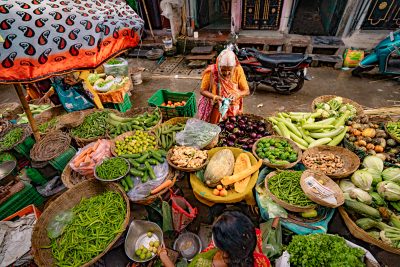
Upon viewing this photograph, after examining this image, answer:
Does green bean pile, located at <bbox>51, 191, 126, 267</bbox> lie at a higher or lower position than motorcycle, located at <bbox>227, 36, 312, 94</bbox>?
lower

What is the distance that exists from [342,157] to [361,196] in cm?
78

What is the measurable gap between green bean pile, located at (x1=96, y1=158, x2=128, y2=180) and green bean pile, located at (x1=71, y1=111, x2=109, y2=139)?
128cm

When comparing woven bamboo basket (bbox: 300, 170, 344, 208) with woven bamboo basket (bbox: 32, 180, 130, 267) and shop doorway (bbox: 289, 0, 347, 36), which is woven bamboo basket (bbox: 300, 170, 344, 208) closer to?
woven bamboo basket (bbox: 32, 180, 130, 267)

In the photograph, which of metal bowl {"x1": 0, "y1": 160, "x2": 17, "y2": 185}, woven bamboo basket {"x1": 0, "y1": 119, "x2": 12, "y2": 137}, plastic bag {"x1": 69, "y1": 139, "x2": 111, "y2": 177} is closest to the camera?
plastic bag {"x1": 69, "y1": 139, "x2": 111, "y2": 177}

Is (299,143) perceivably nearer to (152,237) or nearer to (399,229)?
(399,229)

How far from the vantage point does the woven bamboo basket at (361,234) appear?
224 centimetres

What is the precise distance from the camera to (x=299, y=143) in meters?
3.49

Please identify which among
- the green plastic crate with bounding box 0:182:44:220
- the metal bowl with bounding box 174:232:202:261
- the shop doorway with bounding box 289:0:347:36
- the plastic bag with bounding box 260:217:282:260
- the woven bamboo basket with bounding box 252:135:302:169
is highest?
the shop doorway with bounding box 289:0:347:36

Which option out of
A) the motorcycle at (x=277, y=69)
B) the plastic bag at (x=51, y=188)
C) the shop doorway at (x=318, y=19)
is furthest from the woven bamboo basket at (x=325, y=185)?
the shop doorway at (x=318, y=19)

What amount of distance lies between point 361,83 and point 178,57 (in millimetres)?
7232

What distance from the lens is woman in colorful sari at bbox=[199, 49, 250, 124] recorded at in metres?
3.64

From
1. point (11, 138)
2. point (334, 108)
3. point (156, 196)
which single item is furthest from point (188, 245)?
point (11, 138)

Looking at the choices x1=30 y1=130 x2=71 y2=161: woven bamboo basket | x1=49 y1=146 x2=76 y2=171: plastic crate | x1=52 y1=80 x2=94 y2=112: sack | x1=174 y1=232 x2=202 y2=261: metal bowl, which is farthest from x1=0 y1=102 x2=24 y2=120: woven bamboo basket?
x1=174 y1=232 x2=202 y2=261: metal bowl

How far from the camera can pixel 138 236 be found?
9.46 feet
